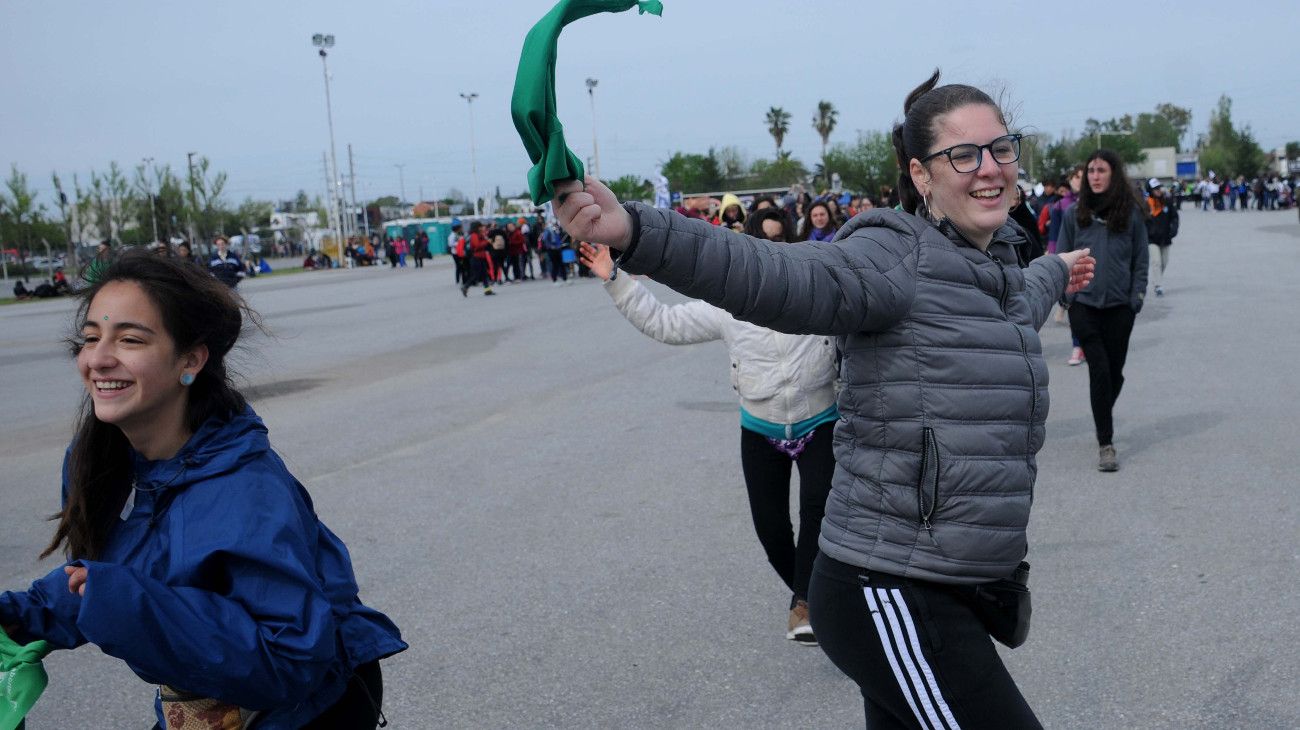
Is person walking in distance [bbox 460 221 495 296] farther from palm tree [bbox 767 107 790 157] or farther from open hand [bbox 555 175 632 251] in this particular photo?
palm tree [bbox 767 107 790 157]

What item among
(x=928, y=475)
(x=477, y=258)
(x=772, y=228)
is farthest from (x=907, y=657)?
(x=477, y=258)

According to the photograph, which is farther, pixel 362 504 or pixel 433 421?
pixel 433 421

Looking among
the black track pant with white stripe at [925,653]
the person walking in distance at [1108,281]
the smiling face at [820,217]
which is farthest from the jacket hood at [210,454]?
the smiling face at [820,217]

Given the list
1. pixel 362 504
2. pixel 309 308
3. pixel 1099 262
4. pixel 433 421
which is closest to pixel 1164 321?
pixel 1099 262

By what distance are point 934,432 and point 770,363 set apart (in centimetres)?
233

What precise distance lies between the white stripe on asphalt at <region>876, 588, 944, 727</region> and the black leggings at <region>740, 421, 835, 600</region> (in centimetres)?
209

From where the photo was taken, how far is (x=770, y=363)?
4773 mm

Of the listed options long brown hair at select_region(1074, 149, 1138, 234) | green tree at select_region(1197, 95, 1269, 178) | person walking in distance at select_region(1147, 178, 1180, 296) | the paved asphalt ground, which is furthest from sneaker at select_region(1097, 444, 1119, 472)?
green tree at select_region(1197, 95, 1269, 178)

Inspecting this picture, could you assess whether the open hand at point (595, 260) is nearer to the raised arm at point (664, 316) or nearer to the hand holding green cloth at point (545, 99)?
the raised arm at point (664, 316)

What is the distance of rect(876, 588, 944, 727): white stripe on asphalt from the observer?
2.47 metres

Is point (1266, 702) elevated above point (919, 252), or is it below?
below

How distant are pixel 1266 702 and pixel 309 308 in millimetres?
24330

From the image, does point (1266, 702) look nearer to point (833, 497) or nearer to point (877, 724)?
point (877, 724)

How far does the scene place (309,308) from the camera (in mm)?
26297
